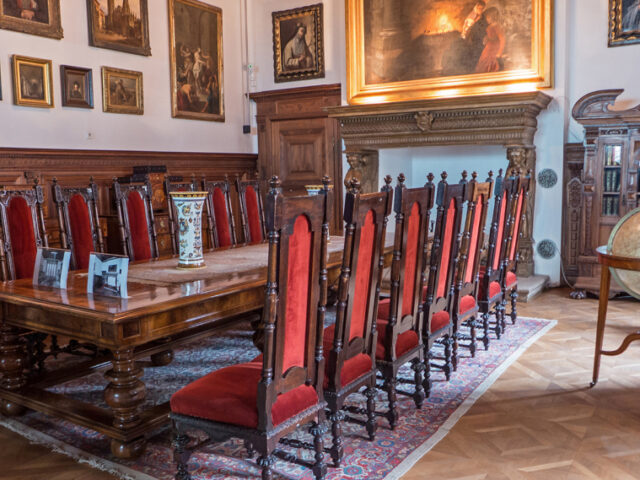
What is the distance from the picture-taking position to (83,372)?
3455 mm

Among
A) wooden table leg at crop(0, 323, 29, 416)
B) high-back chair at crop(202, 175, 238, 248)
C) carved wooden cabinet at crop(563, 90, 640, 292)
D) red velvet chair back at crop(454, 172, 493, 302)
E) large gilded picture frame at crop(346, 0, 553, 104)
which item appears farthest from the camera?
large gilded picture frame at crop(346, 0, 553, 104)

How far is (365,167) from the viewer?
739 cm

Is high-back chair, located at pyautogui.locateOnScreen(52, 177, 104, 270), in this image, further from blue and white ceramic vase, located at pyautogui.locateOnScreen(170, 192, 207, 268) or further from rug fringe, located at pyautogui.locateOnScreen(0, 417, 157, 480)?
rug fringe, located at pyautogui.locateOnScreen(0, 417, 157, 480)

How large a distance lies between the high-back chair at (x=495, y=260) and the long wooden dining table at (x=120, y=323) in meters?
1.65

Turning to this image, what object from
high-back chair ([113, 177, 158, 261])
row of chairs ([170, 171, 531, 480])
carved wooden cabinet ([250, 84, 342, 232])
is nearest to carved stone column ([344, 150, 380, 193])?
carved wooden cabinet ([250, 84, 342, 232])

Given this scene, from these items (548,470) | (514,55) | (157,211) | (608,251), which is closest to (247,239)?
(157,211)

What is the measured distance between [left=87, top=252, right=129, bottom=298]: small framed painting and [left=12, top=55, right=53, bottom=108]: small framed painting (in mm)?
3536

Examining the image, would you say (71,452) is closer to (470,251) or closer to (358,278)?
(358,278)

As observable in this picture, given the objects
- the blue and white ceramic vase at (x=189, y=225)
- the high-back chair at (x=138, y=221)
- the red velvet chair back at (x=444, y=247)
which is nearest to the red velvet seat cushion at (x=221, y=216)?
the high-back chair at (x=138, y=221)

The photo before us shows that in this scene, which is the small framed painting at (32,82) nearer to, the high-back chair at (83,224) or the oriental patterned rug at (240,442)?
the high-back chair at (83,224)

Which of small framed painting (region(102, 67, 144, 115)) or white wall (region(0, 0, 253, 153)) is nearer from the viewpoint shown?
white wall (region(0, 0, 253, 153))

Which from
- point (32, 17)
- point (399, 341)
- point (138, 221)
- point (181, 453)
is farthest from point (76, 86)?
point (181, 453)

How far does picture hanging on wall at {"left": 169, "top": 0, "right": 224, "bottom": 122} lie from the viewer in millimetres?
7137

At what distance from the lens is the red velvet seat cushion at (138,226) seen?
4.27 meters
